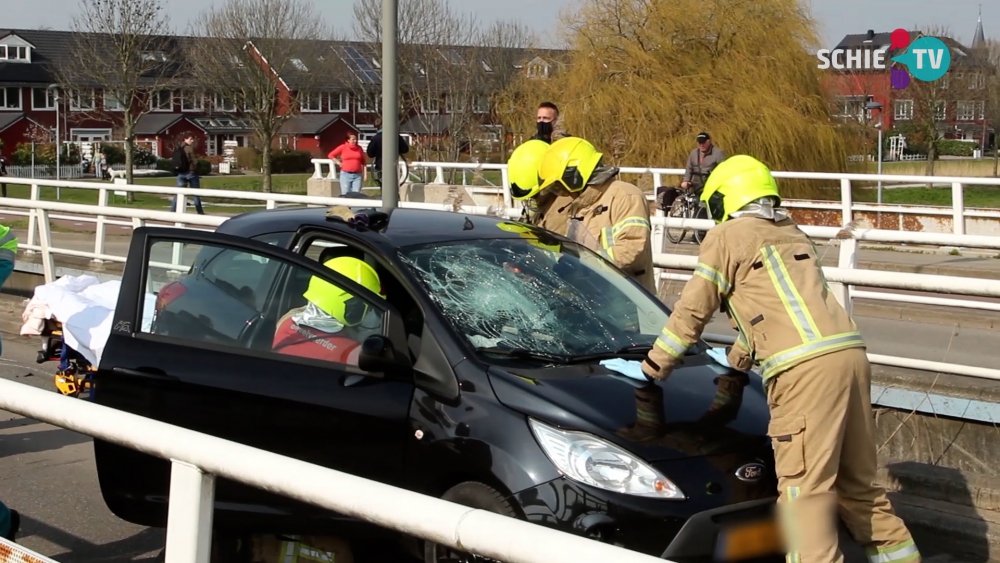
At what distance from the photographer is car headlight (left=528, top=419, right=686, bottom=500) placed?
4.21m

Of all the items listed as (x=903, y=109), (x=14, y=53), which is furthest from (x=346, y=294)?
(x=14, y=53)

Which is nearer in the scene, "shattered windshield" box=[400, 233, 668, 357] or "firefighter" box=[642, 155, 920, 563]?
"firefighter" box=[642, 155, 920, 563]

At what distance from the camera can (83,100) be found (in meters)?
57.3

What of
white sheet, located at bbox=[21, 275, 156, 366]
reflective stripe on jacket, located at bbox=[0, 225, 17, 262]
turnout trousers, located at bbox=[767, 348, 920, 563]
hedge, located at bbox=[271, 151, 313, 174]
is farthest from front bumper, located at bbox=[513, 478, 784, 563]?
hedge, located at bbox=[271, 151, 313, 174]

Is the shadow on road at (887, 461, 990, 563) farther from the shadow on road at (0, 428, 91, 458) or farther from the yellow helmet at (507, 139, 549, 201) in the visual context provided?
the shadow on road at (0, 428, 91, 458)

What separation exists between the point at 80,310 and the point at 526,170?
11.3 ft

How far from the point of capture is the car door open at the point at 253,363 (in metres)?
4.75

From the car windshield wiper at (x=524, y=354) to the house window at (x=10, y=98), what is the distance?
79273mm

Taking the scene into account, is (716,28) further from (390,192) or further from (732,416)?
(732,416)

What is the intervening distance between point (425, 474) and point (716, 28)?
28.0m

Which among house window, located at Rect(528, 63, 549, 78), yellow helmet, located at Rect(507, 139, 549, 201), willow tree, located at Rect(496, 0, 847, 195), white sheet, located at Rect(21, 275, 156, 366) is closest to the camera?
yellow helmet, located at Rect(507, 139, 549, 201)

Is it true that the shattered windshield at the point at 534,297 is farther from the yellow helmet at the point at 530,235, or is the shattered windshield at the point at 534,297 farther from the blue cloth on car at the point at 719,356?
the blue cloth on car at the point at 719,356

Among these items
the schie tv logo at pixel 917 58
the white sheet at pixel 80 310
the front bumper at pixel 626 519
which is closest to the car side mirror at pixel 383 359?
the front bumper at pixel 626 519

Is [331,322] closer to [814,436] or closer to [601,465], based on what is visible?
[601,465]
